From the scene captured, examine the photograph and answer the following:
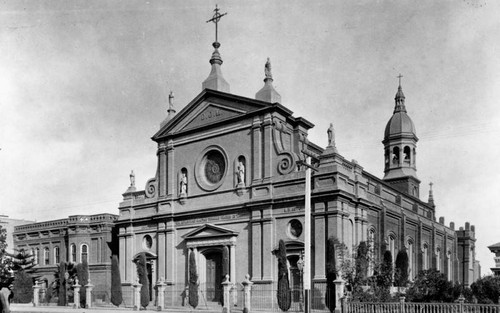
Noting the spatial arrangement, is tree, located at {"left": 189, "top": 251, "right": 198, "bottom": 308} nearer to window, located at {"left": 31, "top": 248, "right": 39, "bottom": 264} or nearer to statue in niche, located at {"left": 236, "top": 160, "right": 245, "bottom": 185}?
statue in niche, located at {"left": 236, "top": 160, "right": 245, "bottom": 185}

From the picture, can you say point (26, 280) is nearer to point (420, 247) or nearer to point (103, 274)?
point (103, 274)

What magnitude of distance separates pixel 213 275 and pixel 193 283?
6.06 ft

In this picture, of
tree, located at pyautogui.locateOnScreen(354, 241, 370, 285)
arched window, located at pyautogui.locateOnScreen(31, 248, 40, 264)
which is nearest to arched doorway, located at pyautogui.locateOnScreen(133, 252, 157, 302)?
tree, located at pyautogui.locateOnScreen(354, 241, 370, 285)

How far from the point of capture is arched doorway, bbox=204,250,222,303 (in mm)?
36906

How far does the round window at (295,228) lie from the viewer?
33.3 m

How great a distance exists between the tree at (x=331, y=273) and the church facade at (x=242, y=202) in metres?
0.44

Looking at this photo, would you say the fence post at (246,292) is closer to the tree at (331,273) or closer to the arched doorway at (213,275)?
the tree at (331,273)

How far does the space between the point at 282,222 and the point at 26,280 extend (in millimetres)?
26399

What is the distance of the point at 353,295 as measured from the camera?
2722cm

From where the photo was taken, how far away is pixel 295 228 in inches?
1321

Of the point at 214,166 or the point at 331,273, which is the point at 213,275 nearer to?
the point at 214,166

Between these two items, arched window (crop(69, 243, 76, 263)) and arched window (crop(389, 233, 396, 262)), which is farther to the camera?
arched window (crop(69, 243, 76, 263))

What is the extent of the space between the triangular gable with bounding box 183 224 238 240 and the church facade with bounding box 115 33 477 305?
76mm

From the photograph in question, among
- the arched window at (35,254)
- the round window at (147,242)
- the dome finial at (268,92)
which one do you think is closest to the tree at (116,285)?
the round window at (147,242)
